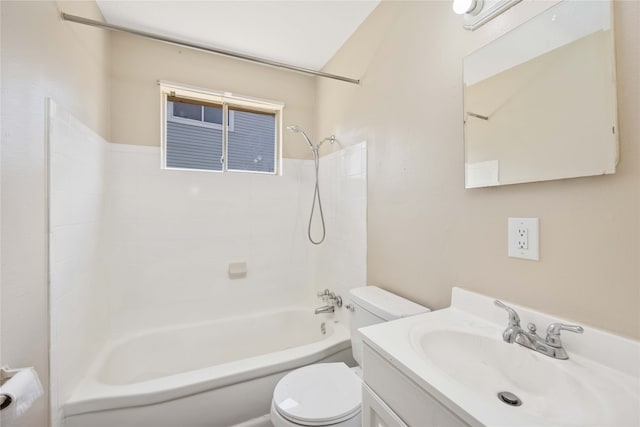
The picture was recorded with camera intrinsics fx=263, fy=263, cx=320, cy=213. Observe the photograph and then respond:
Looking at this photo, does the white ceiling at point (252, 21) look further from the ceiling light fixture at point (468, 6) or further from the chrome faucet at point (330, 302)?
the chrome faucet at point (330, 302)

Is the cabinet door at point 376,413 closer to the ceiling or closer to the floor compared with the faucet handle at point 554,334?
closer to the floor

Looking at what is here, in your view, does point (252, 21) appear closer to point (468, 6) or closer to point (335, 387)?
point (468, 6)

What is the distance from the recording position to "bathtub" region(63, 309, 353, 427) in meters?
1.23

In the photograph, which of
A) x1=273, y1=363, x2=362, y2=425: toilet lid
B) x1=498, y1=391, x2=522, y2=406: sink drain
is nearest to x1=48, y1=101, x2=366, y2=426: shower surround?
x1=273, y1=363, x2=362, y2=425: toilet lid

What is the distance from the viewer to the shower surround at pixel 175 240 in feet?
4.31

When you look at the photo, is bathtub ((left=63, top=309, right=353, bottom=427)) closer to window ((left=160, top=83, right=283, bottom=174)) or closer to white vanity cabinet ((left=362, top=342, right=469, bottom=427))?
white vanity cabinet ((left=362, top=342, right=469, bottom=427))

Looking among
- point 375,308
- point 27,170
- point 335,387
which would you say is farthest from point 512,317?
point 27,170

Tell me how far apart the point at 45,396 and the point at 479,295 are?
1.79 meters

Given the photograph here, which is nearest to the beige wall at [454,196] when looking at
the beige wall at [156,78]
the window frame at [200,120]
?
the beige wall at [156,78]

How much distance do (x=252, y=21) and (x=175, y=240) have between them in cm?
165

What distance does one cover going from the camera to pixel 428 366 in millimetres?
686

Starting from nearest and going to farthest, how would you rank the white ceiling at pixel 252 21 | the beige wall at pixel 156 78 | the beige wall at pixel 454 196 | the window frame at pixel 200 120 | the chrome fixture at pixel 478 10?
the beige wall at pixel 454 196 < the chrome fixture at pixel 478 10 < the white ceiling at pixel 252 21 < the beige wall at pixel 156 78 < the window frame at pixel 200 120

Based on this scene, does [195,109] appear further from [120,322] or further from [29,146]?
[120,322]

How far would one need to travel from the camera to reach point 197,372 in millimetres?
1369
